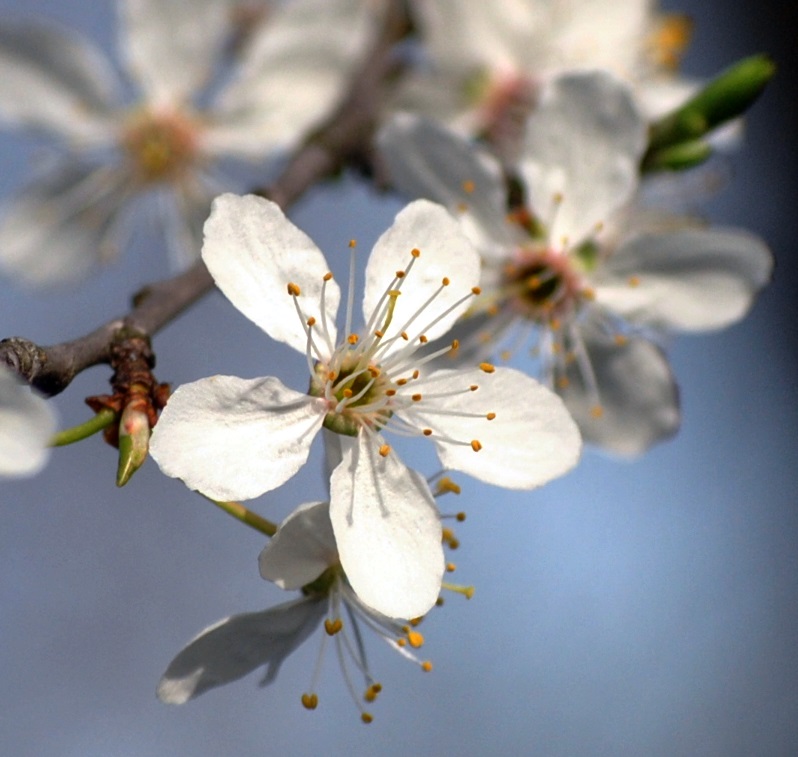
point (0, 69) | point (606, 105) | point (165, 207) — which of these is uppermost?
point (0, 69)

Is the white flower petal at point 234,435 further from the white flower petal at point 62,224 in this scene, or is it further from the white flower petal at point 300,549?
the white flower petal at point 62,224

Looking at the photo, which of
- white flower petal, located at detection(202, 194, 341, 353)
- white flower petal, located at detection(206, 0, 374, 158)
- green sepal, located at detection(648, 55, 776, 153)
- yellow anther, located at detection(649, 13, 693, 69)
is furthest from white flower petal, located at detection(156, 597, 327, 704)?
yellow anther, located at detection(649, 13, 693, 69)

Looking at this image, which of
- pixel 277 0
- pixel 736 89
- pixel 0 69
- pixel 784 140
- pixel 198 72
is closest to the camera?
pixel 736 89

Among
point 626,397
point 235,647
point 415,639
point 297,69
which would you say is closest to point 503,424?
point 415,639

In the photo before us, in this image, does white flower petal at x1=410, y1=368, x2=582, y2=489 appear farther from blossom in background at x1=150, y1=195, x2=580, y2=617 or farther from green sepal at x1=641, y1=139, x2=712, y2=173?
green sepal at x1=641, y1=139, x2=712, y2=173

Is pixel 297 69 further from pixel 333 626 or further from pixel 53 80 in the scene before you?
pixel 333 626

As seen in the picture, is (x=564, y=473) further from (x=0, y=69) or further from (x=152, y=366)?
(x=0, y=69)

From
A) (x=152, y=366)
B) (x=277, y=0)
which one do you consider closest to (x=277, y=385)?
(x=152, y=366)
